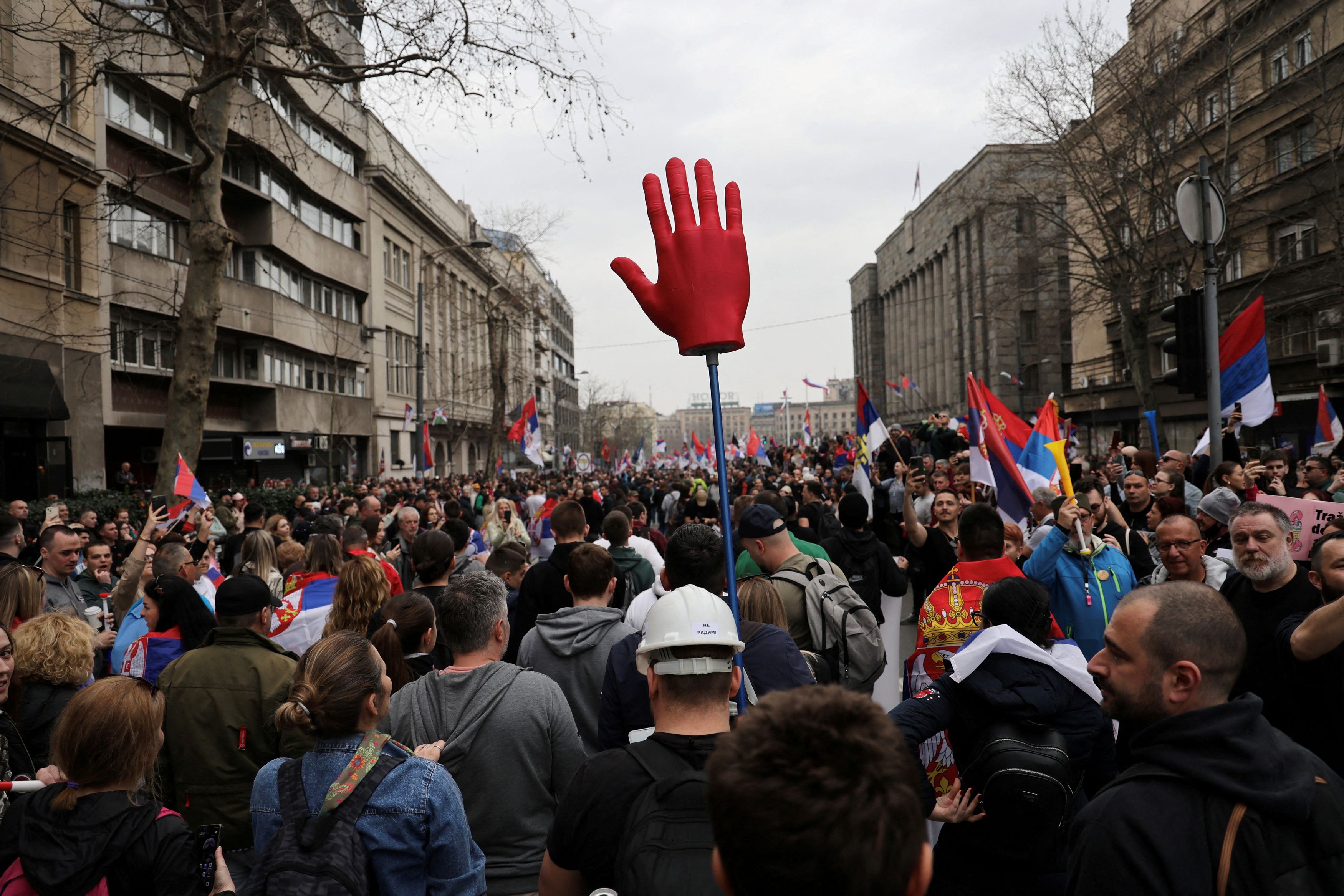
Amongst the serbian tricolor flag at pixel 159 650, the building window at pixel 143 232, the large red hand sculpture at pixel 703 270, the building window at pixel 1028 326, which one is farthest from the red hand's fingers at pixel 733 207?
the building window at pixel 1028 326

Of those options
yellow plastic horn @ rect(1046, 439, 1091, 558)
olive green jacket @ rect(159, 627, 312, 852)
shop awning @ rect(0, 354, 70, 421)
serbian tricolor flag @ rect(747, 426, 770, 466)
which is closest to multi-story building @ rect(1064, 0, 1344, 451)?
serbian tricolor flag @ rect(747, 426, 770, 466)

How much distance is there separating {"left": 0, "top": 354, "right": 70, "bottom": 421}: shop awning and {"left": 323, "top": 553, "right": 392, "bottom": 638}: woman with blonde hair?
653 inches

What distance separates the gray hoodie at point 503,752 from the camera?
11.0ft

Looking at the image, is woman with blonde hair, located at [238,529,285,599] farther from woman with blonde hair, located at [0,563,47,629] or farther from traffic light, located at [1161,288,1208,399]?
traffic light, located at [1161,288,1208,399]

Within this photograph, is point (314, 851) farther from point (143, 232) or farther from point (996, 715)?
point (143, 232)

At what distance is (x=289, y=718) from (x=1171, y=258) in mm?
34263

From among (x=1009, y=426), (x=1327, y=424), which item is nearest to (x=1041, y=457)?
(x=1009, y=426)

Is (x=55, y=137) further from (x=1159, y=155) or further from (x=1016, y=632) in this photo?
(x=1159, y=155)

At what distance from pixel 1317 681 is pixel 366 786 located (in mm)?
3266

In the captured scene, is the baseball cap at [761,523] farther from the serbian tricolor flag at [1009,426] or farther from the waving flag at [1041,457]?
the serbian tricolor flag at [1009,426]

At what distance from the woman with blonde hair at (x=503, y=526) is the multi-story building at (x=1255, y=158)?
60.1ft

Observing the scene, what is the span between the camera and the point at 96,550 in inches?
295

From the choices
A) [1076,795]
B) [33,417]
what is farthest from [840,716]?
[33,417]

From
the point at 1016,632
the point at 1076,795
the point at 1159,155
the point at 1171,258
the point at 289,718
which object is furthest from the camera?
the point at 1171,258
